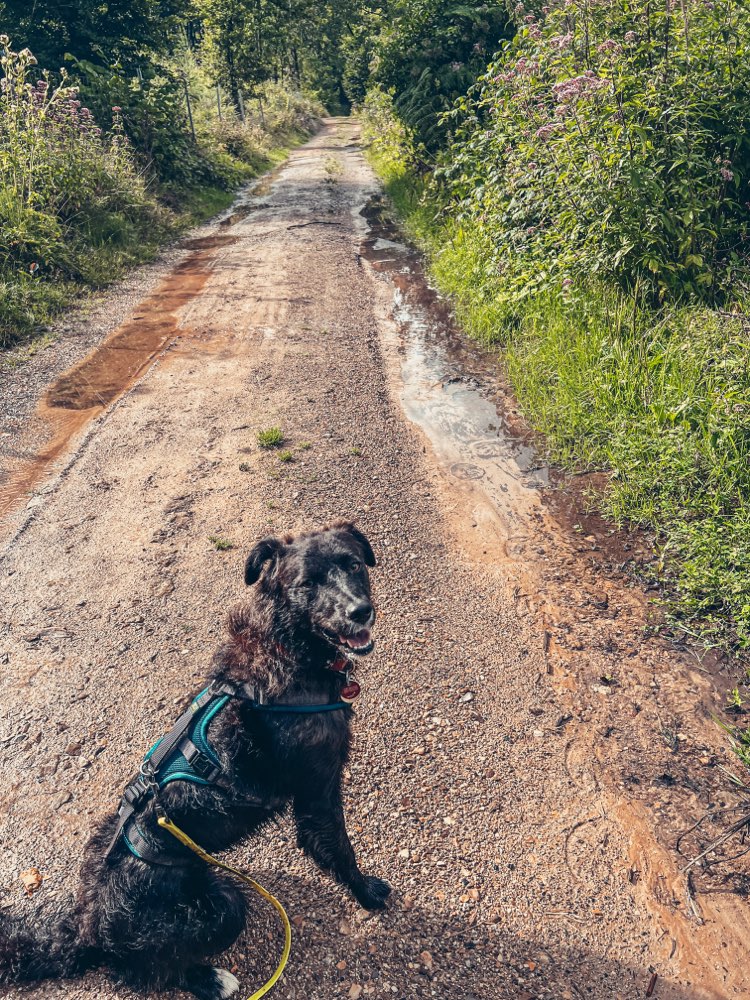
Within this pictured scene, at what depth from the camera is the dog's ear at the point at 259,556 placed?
2914 millimetres

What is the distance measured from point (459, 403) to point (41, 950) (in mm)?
6034

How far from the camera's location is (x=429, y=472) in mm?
5984

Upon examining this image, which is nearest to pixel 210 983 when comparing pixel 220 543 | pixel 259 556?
pixel 259 556

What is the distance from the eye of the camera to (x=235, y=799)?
2533mm

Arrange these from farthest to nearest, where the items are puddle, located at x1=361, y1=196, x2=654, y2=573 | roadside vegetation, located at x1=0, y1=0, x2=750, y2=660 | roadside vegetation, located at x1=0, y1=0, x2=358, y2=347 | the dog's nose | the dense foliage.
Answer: roadside vegetation, located at x1=0, y1=0, x2=358, y2=347, the dense foliage, puddle, located at x1=361, y1=196, x2=654, y2=573, roadside vegetation, located at x1=0, y1=0, x2=750, y2=660, the dog's nose

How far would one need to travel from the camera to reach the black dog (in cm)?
229

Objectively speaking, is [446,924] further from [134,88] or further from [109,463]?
[134,88]

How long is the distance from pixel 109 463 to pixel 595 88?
6.04m

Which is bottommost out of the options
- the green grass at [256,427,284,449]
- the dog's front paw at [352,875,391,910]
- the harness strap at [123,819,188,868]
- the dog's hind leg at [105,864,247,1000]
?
the dog's front paw at [352,875,391,910]

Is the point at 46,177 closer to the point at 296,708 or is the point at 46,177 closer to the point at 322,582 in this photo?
the point at 322,582

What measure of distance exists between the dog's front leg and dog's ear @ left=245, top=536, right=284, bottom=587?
97 centimetres

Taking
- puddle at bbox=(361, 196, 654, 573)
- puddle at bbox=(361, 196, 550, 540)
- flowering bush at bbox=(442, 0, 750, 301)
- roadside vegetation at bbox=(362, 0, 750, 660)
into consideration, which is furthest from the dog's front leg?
flowering bush at bbox=(442, 0, 750, 301)

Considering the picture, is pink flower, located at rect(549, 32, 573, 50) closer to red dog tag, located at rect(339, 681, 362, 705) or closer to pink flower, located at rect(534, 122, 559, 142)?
pink flower, located at rect(534, 122, 559, 142)

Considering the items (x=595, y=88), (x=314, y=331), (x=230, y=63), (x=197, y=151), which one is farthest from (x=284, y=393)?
(x=230, y=63)
